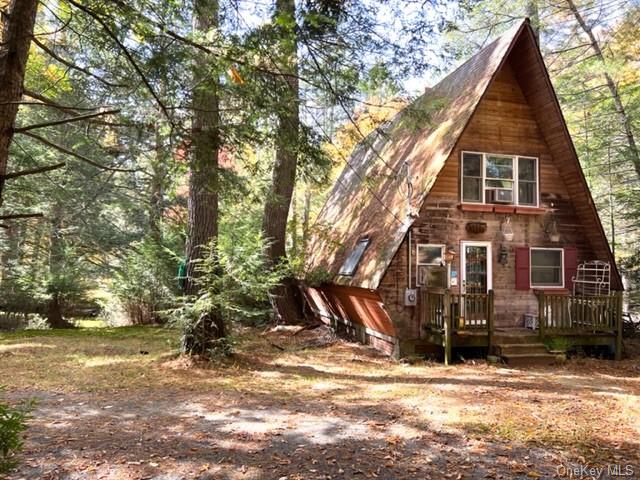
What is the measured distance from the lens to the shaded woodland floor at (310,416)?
4.19 meters

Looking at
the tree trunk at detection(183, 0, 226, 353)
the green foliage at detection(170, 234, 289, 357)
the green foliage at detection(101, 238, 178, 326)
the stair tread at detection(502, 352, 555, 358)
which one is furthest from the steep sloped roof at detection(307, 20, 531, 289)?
the green foliage at detection(101, 238, 178, 326)

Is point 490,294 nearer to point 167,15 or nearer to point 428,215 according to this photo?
point 428,215

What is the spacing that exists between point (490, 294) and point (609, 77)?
8.65 m

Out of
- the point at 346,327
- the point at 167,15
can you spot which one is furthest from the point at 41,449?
the point at 346,327

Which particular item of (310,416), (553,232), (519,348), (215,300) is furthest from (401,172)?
(310,416)

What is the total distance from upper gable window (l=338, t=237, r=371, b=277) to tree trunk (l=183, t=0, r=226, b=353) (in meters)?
3.39

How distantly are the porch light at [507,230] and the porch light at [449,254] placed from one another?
133 centimetres

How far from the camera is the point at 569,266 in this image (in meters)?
10.9

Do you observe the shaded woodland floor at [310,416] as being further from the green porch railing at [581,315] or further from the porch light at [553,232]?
the porch light at [553,232]

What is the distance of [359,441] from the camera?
4.79 metres

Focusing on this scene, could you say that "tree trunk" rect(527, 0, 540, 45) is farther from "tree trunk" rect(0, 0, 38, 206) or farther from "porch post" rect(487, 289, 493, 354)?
"tree trunk" rect(0, 0, 38, 206)

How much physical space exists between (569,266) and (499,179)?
9.04 feet

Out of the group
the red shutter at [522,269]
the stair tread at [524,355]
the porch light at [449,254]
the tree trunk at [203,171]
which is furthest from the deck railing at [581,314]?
the tree trunk at [203,171]

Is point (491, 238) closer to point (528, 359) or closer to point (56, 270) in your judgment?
point (528, 359)
